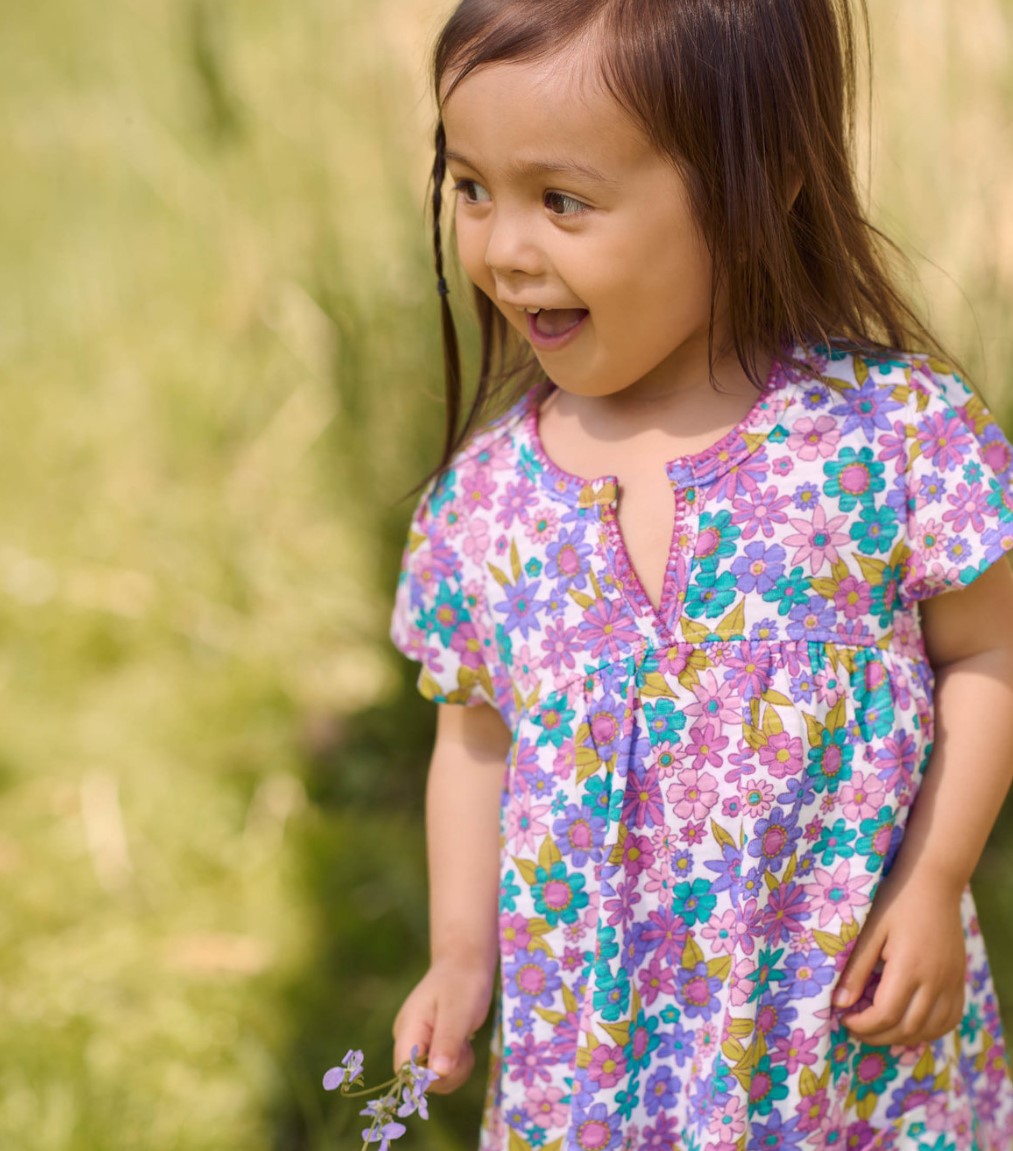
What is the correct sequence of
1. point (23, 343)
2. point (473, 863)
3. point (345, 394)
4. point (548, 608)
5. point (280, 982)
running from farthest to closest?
1. point (23, 343)
2. point (345, 394)
3. point (280, 982)
4. point (473, 863)
5. point (548, 608)

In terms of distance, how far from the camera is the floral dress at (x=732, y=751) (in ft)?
3.86

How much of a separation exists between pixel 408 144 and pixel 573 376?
1140 mm

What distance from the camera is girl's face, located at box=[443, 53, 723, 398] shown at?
1.05 metres

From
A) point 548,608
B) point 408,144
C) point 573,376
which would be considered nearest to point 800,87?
point 573,376

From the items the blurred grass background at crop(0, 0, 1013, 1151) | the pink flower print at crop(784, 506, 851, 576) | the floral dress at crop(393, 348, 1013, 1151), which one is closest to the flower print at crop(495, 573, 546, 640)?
the floral dress at crop(393, 348, 1013, 1151)

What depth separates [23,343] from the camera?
3.42m

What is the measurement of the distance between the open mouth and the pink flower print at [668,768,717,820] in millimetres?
374

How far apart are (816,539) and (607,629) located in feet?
0.62

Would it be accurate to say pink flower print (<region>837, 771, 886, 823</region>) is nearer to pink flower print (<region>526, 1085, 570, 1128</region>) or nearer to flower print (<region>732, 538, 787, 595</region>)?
flower print (<region>732, 538, 787, 595</region>)

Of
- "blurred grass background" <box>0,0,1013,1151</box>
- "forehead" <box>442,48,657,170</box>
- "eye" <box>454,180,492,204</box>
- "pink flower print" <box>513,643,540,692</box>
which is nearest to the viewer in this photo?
"forehead" <box>442,48,657,170</box>

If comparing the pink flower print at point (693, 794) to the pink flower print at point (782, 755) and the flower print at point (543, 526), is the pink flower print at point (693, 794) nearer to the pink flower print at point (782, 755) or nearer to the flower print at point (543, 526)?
the pink flower print at point (782, 755)

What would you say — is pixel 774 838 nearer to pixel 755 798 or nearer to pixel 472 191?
pixel 755 798

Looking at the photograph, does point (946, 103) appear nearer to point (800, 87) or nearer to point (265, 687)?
point (800, 87)

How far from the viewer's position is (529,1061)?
130 cm
